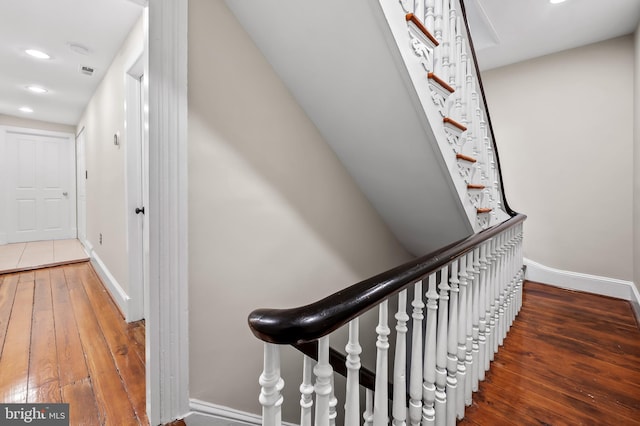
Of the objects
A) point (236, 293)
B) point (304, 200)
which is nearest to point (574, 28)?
point (304, 200)

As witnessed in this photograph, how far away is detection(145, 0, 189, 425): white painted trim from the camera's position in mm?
1102

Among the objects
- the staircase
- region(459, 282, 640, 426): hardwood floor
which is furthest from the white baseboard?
region(459, 282, 640, 426): hardwood floor

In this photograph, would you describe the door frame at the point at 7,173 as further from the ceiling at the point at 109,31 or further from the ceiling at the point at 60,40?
the ceiling at the point at 109,31

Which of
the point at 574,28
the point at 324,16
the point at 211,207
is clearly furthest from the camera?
the point at 574,28

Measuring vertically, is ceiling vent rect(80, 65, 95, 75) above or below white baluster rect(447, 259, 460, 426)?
above

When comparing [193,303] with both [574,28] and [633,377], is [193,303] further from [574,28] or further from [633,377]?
[574,28]

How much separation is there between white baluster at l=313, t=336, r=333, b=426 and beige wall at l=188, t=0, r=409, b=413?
82cm

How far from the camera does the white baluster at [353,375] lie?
72 centimetres

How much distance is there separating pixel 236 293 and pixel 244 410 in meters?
0.60

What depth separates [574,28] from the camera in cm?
257

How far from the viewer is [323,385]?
65 centimetres

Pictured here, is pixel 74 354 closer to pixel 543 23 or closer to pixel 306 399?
pixel 306 399

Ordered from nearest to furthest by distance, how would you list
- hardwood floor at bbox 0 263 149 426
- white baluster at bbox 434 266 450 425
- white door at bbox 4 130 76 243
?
white baluster at bbox 434 266 450 425 < hardwood floor at bbox 0 263 149 426 < white door at bbox 4 130 76 243

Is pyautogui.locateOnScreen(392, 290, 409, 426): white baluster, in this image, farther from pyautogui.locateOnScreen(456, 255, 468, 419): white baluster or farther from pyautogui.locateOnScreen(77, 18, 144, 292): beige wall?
pyautogui.locateOnScreen(77, 18, 144, 292): beige wall
